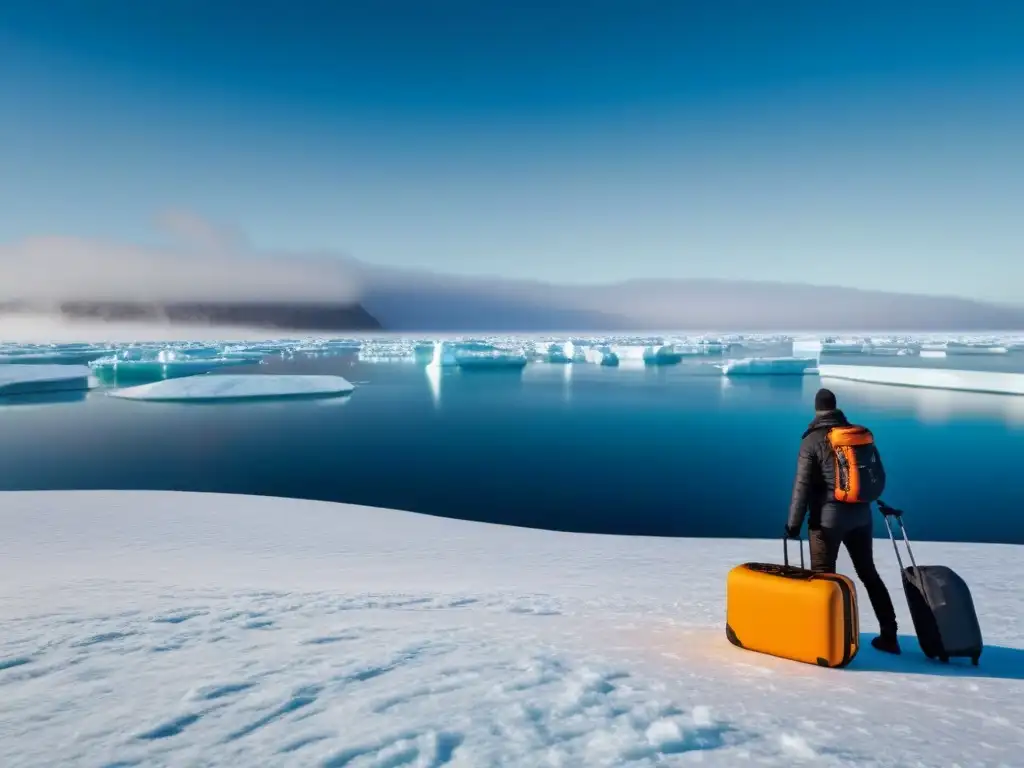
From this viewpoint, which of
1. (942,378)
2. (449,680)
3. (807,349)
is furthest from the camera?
(807,349)

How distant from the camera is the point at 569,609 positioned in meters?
4.18

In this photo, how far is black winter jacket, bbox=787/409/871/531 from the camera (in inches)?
126

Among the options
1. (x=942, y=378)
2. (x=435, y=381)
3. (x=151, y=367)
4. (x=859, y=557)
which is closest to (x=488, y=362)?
(x=435, y=381)

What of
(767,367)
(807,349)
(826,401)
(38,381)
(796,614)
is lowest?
(38,381)

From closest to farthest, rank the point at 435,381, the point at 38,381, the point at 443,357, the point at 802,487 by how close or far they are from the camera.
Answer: the point at 802,487, the point at 38,381, the point at 435,381, the point at 443,357

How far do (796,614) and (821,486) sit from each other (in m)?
0.61

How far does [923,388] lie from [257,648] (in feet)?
113

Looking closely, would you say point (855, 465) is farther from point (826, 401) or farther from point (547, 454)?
point (547, 454)

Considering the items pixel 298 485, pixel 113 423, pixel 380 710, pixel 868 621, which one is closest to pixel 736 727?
pixel 380 710

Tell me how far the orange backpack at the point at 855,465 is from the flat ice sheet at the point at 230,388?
76.2 ft

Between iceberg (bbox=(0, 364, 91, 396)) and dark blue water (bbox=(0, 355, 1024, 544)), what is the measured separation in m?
4.13

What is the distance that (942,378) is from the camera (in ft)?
101

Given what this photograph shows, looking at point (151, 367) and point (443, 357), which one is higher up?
point (443, 357)

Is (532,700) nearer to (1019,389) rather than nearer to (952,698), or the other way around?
(952,698)
